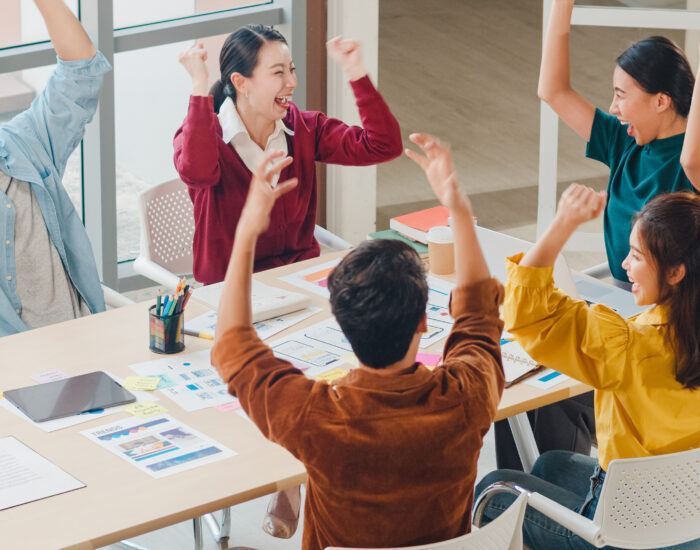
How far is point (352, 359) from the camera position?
8.64ft

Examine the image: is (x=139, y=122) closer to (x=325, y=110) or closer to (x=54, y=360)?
(x=325, y=110)

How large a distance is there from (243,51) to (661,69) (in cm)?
125

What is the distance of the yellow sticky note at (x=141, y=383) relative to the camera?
245 centimetres

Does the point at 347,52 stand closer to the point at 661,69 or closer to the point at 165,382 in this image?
the point at 661,69

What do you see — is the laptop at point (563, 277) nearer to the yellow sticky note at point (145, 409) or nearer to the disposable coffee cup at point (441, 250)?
the disposable coffee cup at point (441, 250)

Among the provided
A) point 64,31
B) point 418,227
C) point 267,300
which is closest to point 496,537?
point 267,300

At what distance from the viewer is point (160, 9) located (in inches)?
181

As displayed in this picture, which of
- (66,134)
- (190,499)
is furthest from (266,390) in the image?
(66,134)

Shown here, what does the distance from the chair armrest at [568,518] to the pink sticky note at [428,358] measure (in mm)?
495

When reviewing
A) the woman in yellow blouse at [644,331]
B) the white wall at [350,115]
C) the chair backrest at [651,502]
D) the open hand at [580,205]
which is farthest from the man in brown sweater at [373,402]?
the white wall at [350,115]

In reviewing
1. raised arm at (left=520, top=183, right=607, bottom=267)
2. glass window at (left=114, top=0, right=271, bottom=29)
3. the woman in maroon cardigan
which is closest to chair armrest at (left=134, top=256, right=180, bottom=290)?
the woman in maroon cardigan

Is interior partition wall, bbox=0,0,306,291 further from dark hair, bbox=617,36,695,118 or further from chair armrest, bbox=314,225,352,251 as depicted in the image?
dark hair, bbox=617,36,695,118

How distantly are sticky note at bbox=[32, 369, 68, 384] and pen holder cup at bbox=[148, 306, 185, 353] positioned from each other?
242 millimetres

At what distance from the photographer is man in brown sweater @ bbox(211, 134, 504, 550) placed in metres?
1.62
